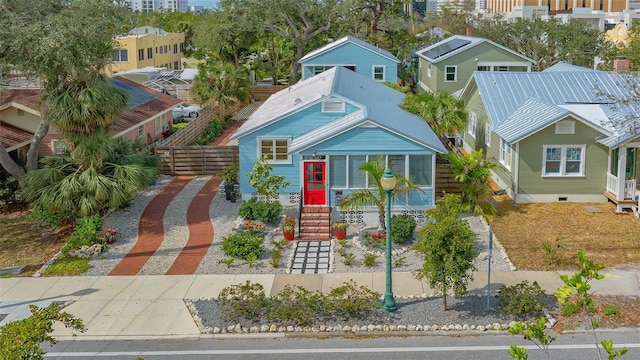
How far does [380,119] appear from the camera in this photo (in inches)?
967

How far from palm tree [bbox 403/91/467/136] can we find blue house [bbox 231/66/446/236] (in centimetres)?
182

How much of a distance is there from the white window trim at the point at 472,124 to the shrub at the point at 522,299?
16.1m

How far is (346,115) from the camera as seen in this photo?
86.1 feet

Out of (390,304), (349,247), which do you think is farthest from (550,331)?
(349,247)

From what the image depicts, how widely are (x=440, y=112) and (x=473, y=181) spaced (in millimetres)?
4837

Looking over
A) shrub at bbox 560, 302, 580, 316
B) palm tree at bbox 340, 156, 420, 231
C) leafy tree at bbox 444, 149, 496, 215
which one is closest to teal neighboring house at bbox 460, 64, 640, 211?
leafy tree at bbox 444, 149, 496, 215

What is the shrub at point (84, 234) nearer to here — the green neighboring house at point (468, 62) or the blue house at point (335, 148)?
the blue house at point (335, 148)

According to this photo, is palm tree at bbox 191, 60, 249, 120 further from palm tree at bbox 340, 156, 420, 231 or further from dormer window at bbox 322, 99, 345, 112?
palm tree at bbox 340, 156, 420, 231

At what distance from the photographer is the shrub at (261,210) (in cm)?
2456

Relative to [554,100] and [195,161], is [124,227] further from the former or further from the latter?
[554,100]

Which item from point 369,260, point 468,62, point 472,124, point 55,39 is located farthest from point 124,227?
point 468,62

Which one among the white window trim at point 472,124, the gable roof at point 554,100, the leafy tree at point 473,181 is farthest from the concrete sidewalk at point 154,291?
the white window trim at point 472,124

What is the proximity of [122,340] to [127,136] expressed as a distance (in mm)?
18778

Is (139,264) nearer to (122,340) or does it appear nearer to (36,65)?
(122,340)
